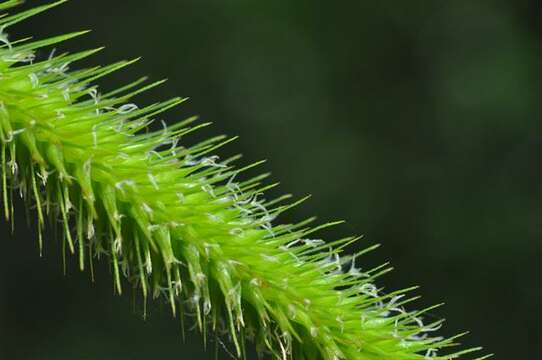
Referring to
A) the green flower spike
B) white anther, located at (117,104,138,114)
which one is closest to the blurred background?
the green flower spike

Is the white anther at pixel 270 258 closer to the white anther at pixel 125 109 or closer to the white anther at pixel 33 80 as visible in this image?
the white anther at pixel 125 109

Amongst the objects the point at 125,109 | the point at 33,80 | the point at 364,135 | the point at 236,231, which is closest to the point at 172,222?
the point at 236,231

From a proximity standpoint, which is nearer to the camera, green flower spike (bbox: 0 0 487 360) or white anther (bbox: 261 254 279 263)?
green flower spike (bbox: 0 0 487 360)

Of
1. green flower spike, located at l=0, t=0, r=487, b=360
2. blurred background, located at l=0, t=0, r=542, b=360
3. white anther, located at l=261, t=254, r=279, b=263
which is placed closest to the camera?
green flower spike, located at l=0, t=0, r=487, b=360

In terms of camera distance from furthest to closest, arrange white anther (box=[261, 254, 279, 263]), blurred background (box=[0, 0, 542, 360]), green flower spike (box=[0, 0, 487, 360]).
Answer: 1. blurred background (box=[0, 0, 542, 360])
2. white anther (box=[261, 254, 279, 263])
3. green flower spike (box=[0, 0, 487, 360])

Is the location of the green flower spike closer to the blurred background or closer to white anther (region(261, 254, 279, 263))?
white anther (region(261, 254, 279, 263))
